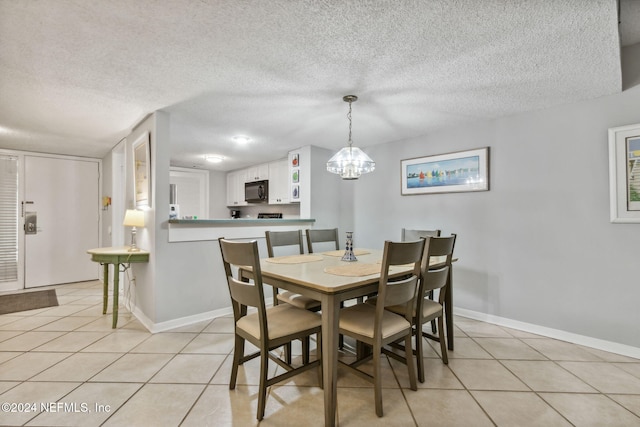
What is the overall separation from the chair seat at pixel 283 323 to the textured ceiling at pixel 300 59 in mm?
1629

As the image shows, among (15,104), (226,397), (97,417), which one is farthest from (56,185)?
(226,397)

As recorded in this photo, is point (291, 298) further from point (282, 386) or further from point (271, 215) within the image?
point (271, 215)

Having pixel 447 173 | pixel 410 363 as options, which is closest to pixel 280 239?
pixel 410 363

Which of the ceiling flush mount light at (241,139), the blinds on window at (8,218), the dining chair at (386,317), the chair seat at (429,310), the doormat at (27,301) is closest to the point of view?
the dining chair at (386,317)

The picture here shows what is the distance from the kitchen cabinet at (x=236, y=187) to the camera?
19.4 feet

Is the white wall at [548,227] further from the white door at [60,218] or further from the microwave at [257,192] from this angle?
the white door at [60,218]

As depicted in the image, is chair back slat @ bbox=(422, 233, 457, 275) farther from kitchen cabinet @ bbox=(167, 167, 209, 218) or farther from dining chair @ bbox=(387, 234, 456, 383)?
kitchen cabinet @ bbox=(167, 167, 209, 218)

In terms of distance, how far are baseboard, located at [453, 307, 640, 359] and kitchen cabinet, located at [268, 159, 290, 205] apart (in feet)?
10.1

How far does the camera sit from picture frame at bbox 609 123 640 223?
218cm

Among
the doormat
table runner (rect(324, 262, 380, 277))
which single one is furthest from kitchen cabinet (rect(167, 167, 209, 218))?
table runner (rect(324, 262, 380, 277))

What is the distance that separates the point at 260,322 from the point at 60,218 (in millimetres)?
4933

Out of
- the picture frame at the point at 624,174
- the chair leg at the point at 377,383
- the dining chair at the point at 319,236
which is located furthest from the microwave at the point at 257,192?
the picture frame at the point at 624,174

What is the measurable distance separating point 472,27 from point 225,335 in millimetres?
2907

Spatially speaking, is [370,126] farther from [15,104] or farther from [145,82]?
[15,104]
